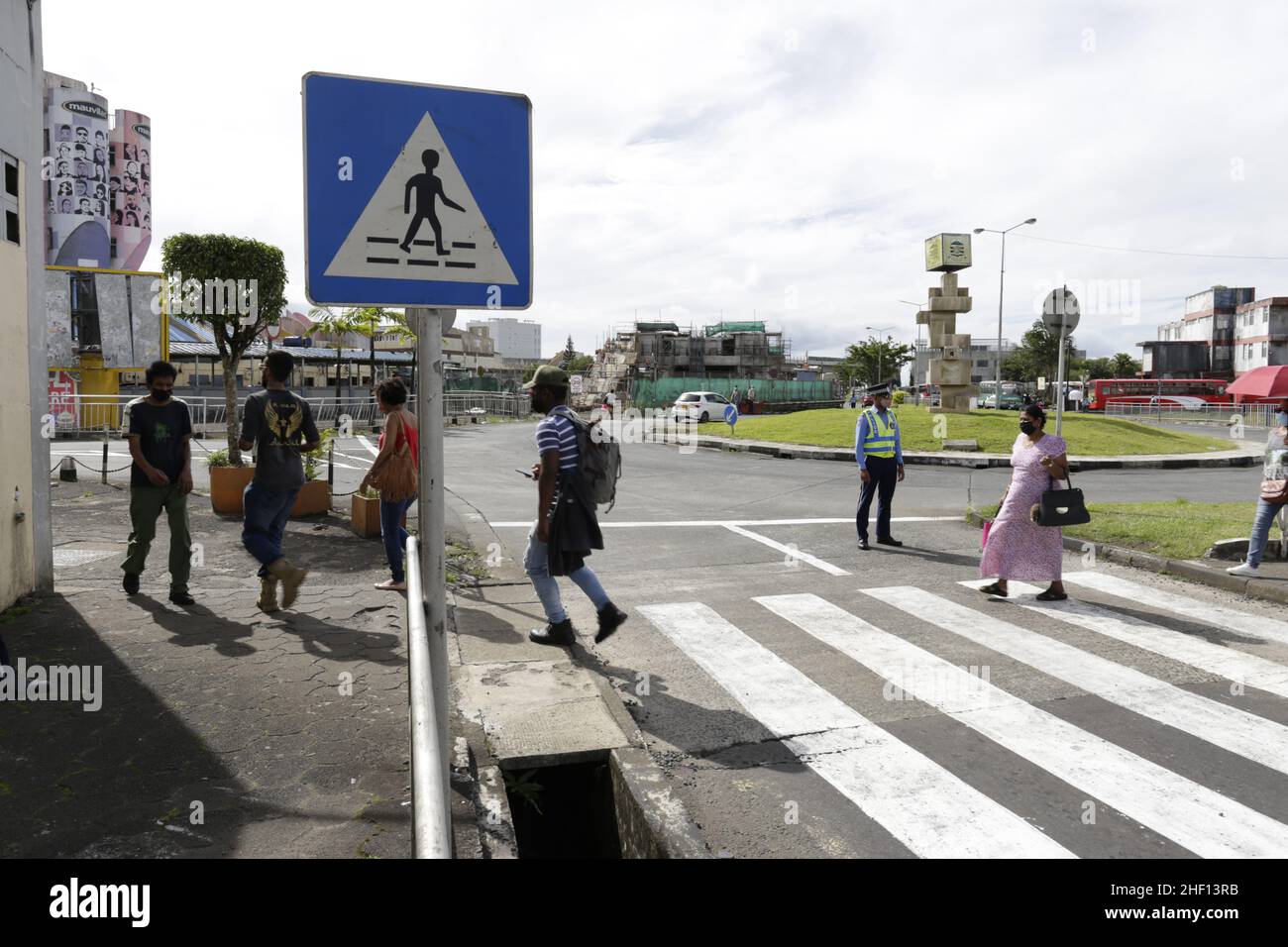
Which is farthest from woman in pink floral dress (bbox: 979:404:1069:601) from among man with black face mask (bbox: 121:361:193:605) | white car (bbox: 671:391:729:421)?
white car (bbox: 671:391:729:421)

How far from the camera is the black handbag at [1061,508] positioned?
6.80 meters

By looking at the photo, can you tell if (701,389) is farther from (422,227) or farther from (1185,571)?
(422,227)

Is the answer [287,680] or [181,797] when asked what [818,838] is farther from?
[287,680]

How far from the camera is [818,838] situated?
344 centimetres

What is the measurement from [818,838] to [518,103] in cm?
288

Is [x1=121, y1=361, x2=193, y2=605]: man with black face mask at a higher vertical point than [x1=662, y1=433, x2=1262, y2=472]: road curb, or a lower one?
higher

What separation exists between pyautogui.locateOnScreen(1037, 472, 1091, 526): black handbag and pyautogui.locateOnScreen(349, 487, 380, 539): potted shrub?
6.28m

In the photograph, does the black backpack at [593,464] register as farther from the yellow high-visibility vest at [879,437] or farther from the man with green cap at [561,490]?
the yellow high-visibility vest at [879,437]

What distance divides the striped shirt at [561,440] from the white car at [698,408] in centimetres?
3452

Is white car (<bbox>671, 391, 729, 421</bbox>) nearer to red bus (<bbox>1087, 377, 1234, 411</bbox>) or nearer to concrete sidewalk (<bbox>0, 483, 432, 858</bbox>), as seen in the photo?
red bus (<bbox>1087, 377, 1234, 411</bbox>)

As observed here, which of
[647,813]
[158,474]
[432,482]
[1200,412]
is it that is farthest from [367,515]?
[1200,412]

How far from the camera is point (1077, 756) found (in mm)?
4160

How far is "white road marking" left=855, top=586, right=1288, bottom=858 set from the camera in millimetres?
3414
